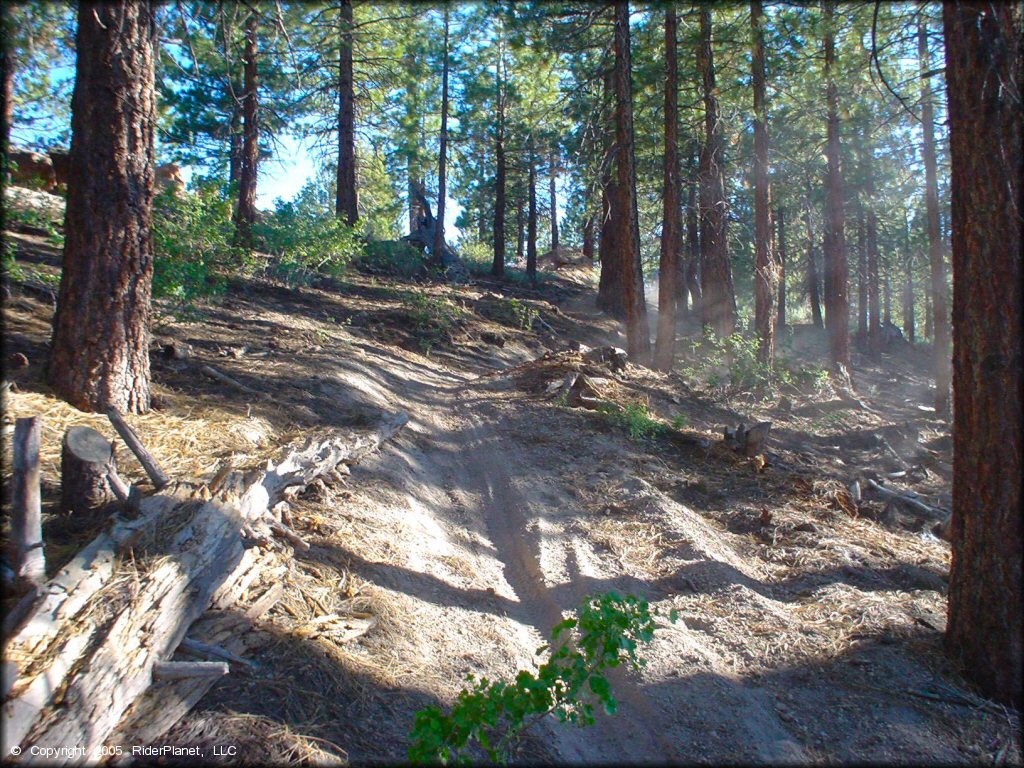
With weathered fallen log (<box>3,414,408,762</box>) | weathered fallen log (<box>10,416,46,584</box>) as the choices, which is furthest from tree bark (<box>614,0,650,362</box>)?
weathered fallen log (<box>10,416,46,584</box>)

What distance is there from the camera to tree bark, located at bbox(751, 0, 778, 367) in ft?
49.2

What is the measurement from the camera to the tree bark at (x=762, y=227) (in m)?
15.0

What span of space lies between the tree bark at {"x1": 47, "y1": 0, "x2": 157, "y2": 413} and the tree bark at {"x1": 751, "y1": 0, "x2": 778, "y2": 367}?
1327 centimetres

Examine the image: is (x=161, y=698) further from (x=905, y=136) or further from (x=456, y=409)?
(x=905, y=136)

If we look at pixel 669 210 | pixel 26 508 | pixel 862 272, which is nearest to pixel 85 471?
pixel 26 508

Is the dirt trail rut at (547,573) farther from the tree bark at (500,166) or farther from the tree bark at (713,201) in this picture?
the tree bark at (500,166)

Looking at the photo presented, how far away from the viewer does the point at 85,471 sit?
3.75m

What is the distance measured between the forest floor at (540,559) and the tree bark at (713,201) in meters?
7.11

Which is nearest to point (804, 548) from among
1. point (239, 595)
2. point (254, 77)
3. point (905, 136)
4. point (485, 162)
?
point (239, 595)

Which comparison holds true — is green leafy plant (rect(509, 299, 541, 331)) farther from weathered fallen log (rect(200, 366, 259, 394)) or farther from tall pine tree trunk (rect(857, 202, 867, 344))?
tall pine tree trunk (rect(857, 202, 867, 344))

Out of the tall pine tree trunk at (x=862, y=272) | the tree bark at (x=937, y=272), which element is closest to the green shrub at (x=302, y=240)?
the tree bark at (x=937, y=272)

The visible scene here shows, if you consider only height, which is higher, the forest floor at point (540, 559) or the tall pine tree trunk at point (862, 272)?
the tall pine tree trunk at point (862, 272)

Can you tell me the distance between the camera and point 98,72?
546cm

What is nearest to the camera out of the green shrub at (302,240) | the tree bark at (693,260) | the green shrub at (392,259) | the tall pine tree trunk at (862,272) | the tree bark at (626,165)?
the tree bark at (626,165)
